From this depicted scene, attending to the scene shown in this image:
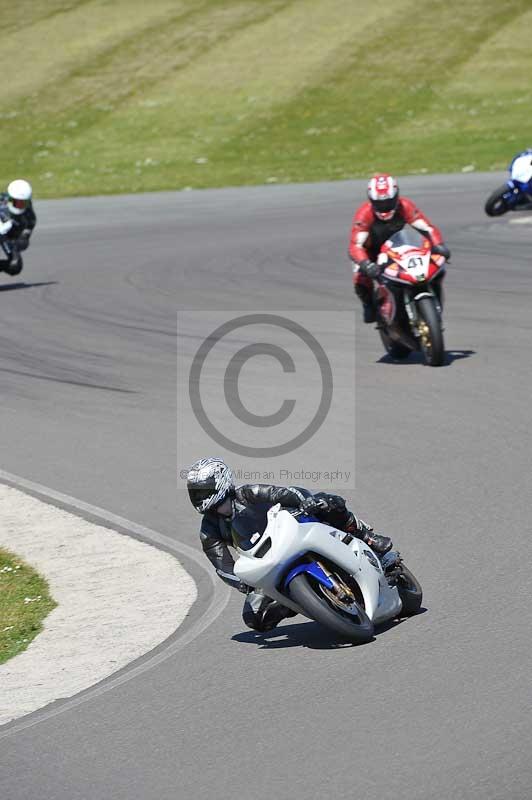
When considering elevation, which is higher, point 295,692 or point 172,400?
point 295,692

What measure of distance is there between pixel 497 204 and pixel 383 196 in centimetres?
971

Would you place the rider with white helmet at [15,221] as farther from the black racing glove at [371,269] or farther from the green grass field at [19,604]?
the green grass field at [19,604]

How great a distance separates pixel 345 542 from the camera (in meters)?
7.80

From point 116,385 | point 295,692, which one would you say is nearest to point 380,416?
point 116,385

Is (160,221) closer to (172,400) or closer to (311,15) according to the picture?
(172,400)

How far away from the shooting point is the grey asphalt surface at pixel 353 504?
6.09 metres

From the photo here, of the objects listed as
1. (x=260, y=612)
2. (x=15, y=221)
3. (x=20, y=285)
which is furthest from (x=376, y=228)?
(x=20, y=285)

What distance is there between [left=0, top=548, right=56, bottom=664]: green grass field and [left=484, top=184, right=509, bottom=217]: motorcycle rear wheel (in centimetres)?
1595

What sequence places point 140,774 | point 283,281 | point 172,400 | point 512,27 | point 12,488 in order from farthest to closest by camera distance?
1. point 512,27
2. point 283,281
3. point 172,400
4. point 12,488
5. point 140,774

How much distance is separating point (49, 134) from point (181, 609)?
37.1 m

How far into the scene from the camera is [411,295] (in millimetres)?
14867

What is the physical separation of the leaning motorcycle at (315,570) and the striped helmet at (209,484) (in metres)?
0.18

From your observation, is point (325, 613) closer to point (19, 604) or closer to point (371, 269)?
point (19, 604)

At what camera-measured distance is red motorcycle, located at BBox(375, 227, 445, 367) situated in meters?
14.7
